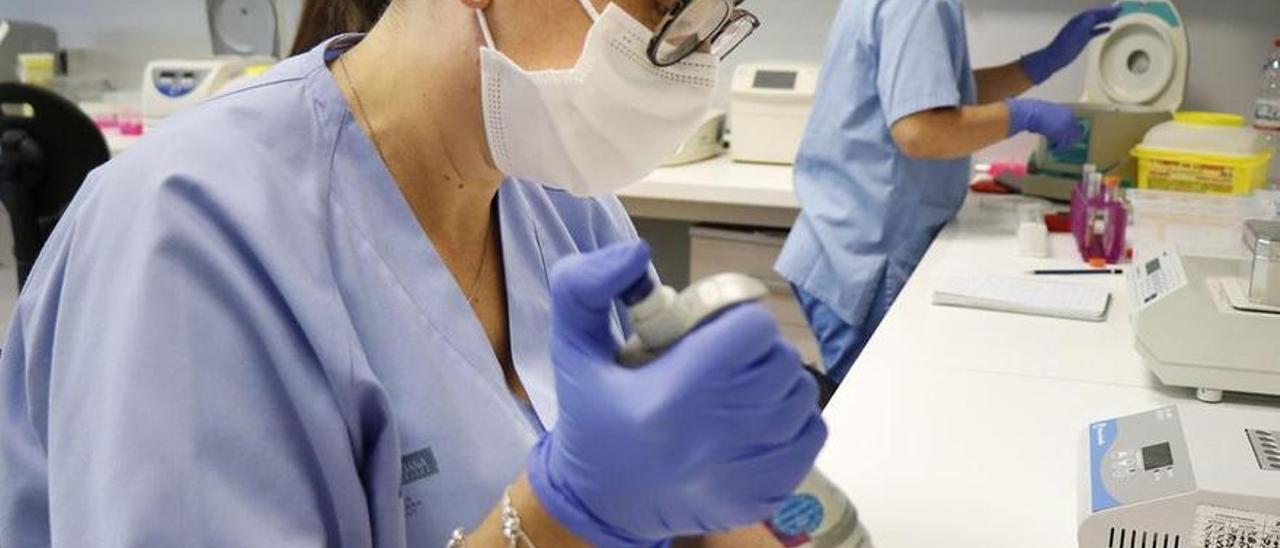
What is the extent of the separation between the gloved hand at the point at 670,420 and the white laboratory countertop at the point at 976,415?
408 mm

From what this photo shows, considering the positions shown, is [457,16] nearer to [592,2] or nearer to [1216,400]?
[592,2]

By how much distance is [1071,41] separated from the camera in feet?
8.36

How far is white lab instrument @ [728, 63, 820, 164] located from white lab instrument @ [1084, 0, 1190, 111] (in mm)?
696

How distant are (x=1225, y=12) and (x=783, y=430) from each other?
270 cm

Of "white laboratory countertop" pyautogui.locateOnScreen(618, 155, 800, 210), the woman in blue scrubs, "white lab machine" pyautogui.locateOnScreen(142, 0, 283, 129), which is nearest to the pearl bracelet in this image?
the woman in blue scrubs

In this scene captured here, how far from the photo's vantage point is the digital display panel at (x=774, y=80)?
2955mm

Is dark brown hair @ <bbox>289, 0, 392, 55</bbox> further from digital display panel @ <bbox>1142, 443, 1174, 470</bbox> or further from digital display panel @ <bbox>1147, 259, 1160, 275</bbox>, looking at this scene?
digital display panel @ <bbox>1147, 259, 1160, 275</bbox>

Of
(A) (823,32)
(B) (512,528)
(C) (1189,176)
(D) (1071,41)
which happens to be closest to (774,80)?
(A) (823,32)

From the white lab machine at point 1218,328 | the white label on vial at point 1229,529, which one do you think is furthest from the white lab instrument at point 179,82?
the white label on vial at point 1229,529

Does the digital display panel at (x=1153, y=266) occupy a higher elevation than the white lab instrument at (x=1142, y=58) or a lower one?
lower

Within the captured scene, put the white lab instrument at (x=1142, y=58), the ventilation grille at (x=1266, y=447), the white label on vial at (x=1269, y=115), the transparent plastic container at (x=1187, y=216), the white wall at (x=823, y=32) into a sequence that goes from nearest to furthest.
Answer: the ventilation grille at (x=1266, y=447)
the transparent plastic container at (x=1187, y=216)
the white label on vial at (x=1269, y=115)
the white lab instrument at (x=1142, y=58)
the white wall at (x=823, y=32)

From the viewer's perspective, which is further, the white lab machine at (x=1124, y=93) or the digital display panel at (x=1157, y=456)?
the white lab machine at (x=1124, y=93)

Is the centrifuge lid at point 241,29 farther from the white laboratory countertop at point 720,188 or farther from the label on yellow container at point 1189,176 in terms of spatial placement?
the label on yellow container at point 1189,176

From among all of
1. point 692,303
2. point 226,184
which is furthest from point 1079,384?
point 226,184
